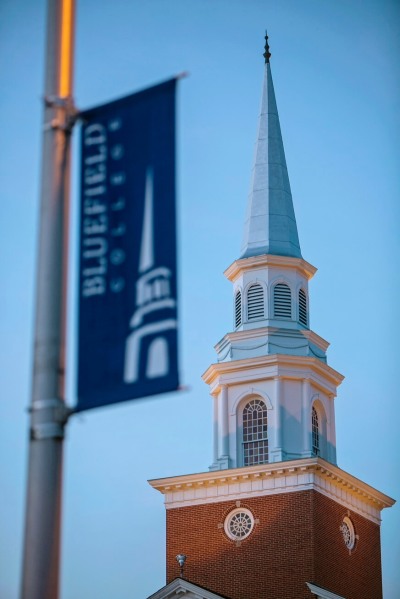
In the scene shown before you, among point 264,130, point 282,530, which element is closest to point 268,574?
point 282,530

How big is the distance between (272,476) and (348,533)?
391cm

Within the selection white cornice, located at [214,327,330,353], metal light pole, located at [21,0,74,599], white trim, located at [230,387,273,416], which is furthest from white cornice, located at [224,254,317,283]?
metal light pole, located at [21,0,74,599]

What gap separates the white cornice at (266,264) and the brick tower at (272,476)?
3cm

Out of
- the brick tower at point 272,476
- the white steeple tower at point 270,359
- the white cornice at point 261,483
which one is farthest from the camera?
the white steeple tower at point 270,359

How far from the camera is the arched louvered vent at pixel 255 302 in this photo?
4291 cm

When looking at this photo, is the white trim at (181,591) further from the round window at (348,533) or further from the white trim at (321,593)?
the round window at (348,533)

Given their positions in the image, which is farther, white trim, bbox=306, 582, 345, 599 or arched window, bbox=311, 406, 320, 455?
arched window, bbox=311, 406, 320, 455

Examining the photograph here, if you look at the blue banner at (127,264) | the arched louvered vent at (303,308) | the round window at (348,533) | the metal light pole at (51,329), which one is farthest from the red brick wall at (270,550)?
the metal light pole at (51,329)

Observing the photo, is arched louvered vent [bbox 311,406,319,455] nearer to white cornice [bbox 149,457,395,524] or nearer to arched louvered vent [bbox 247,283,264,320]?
white cornice [bbox 149,457,395,524]

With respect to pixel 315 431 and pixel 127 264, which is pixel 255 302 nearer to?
pixel 315 431

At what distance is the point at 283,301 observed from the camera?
4309cm

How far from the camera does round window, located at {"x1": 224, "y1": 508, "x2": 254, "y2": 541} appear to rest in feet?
133

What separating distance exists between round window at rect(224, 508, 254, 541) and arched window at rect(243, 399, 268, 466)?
1.46 metres

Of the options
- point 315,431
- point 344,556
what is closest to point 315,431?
point 315,431
